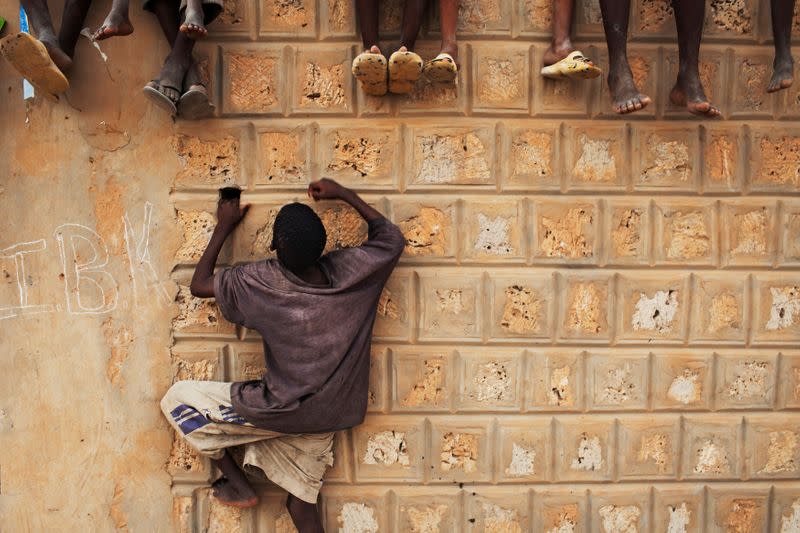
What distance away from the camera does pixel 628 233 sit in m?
3.16

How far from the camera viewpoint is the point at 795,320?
3.21 meters

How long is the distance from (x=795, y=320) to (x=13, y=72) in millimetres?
3853

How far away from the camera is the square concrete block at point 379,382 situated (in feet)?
10.3

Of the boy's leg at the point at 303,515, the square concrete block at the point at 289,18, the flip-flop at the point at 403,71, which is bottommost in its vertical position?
the boy's leg at the point at 303,515

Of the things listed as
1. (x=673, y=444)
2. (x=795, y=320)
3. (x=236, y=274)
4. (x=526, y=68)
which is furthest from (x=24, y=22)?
(x=795, y=320)

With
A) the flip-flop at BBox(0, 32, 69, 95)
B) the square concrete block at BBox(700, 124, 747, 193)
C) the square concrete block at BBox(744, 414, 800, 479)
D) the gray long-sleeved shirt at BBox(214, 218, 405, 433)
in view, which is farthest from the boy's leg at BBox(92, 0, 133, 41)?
the square concrete block at BBox(744, 414, 800, 479)

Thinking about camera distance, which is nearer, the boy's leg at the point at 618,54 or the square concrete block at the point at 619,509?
the boy's leg at the point at 618,54

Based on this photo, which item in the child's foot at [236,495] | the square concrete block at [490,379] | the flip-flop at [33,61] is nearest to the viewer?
the flip-flop at [33,61]

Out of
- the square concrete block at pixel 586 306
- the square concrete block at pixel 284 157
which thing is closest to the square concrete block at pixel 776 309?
the square concrete block at pixel 586 306

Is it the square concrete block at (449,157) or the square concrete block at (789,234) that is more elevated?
the square concrete block at (449,157)

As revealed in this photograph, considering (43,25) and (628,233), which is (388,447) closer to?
(628,233)

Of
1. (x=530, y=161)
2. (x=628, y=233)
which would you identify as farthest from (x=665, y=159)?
(x=530, y=161)

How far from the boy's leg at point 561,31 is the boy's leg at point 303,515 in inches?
90.1

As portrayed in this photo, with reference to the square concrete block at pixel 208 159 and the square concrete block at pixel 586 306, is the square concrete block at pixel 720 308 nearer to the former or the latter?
the square concrete block at pixel 586 306
